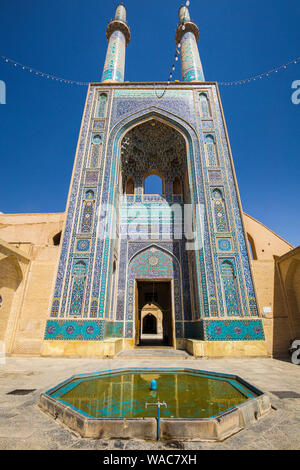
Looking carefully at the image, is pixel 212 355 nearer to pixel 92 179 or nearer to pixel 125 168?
pixel 92 179

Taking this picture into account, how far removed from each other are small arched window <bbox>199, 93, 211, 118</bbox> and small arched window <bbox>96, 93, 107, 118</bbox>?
12.9 ft

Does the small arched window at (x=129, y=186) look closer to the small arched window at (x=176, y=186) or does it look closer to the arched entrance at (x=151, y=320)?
the small arched window at (x=176, y=186)

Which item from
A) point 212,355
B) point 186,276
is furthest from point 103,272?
point 212,355

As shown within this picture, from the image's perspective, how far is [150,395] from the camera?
267 cm

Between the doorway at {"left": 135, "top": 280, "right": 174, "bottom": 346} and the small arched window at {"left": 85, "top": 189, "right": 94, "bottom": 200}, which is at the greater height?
the small arched window at {"left": 85, "top": 189, "right": 94, "bottom": 200}

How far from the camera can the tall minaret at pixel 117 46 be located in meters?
11.2

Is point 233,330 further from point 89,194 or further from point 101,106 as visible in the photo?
point 101,106

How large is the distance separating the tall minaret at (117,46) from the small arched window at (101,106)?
1.89 meters

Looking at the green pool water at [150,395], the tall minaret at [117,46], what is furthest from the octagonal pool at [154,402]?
the tall minaret at [117,46]

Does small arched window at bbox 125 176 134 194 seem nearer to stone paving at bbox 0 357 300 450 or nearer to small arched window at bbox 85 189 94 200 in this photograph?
small arched window at bbox 85 189 94 200

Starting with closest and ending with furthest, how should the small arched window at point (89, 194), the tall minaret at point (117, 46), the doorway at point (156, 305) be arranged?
the small arched window at point (89, 194), the doorway at point (156, 305), the tall minaret at point (117, 46)

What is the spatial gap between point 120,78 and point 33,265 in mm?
9828

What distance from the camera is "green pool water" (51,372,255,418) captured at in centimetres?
215

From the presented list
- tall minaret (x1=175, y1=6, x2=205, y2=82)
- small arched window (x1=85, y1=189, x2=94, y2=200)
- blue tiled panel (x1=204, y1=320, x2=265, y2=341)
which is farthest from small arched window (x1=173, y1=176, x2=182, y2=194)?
blue tiled panel (x1=204, y1=320, x2=265, y2=341)
